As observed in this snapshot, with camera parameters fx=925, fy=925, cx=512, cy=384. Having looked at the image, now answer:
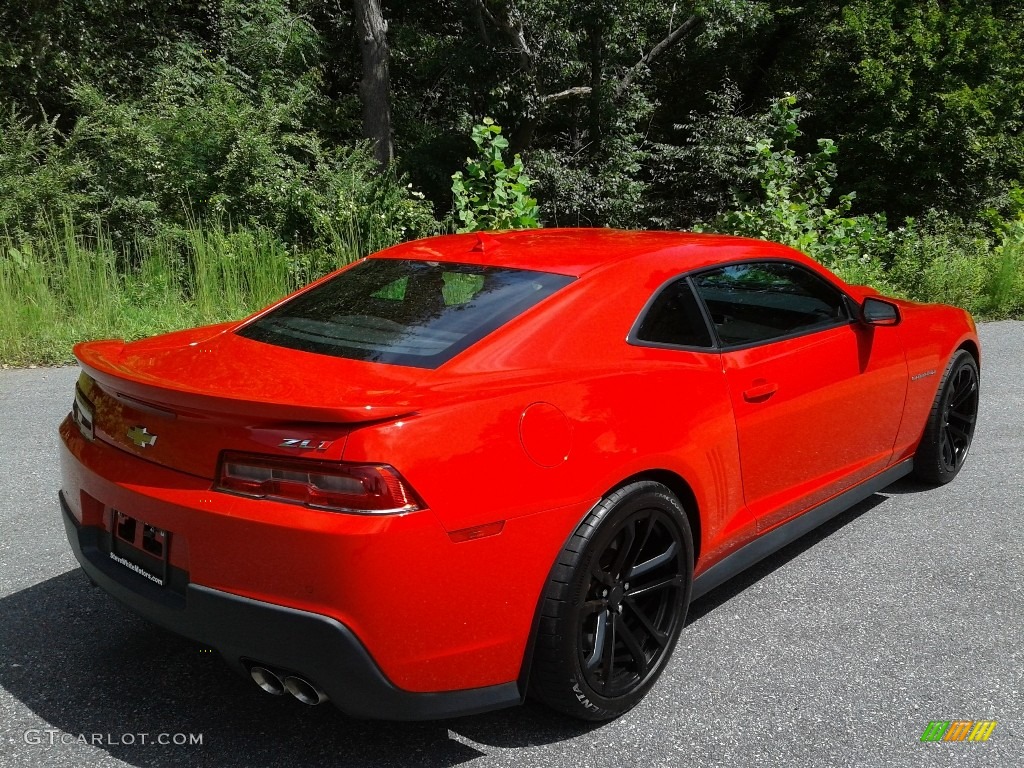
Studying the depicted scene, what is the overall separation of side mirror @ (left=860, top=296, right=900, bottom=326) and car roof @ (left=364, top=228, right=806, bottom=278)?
387 millimetres

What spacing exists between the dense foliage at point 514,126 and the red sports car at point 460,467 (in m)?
6.48

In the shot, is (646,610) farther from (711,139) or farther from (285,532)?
(711,139)

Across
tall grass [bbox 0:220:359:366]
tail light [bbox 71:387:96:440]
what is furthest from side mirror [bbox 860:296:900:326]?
tall grass [bbox 0:220:359:366]

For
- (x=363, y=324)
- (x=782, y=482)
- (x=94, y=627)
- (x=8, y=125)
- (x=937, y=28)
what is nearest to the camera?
(x=363, y=324)

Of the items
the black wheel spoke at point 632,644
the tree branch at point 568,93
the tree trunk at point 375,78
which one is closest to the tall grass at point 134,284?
the black wheel spoke at point 632,644

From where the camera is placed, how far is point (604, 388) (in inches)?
107

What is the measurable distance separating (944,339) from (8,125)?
48.9ft

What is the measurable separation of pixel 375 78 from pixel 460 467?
1782 centimetres

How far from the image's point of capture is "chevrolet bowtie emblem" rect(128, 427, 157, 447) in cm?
250

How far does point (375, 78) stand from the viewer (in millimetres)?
18734

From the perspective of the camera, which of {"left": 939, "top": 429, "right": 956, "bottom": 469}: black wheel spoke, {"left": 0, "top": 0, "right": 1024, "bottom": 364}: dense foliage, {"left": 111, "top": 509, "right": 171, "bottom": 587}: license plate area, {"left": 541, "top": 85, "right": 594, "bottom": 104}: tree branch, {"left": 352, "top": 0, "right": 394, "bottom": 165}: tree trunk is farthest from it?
{"left": 541, "top": 85, "right": 594, "bottom": 104}: tree branch

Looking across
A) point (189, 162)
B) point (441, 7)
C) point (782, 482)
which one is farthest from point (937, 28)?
point (782, 482)

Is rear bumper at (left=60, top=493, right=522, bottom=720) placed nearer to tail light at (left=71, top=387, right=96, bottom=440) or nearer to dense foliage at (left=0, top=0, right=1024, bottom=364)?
tail light at (left=71, top=387, right=96, bottom=440)

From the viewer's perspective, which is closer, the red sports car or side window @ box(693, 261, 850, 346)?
the red sports car
